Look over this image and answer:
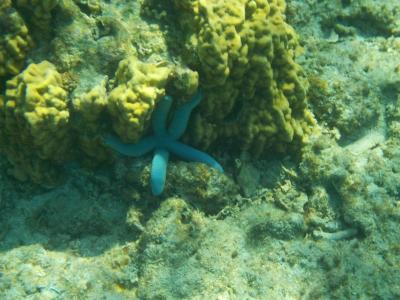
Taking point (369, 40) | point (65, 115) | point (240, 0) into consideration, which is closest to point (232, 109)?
point (240, 0)

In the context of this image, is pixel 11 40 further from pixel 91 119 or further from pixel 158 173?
pixel 158 173

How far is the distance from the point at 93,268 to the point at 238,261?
133cm

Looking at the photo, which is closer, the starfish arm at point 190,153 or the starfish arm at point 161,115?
the starfish arm at point 161,115

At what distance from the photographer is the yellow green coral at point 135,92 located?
3.34 metres

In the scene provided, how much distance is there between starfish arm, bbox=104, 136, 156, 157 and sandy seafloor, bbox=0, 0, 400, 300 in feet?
0.53

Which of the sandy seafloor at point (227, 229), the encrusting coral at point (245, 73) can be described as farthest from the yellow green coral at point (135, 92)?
the sandy seafloor at point (227, 229)

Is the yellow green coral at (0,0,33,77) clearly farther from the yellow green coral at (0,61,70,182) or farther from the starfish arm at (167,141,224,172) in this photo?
the starfish arm at (167,141,224,172)

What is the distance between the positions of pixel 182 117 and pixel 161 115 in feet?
0.64

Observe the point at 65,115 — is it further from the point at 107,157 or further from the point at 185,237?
the point at 185,237

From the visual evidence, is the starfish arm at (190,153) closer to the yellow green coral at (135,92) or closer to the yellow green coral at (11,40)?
the yellow green coral at (135,92)

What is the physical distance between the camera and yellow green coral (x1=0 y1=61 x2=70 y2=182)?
132 inches

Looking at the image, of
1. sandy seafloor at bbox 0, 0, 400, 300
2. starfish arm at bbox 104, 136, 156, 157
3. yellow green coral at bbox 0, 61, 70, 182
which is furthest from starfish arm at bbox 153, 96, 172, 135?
yellow green coral at bbox 0, 61, 70, 182

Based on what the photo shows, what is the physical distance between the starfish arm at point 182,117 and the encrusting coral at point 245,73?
0.49 feet

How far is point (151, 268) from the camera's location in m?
3.68
